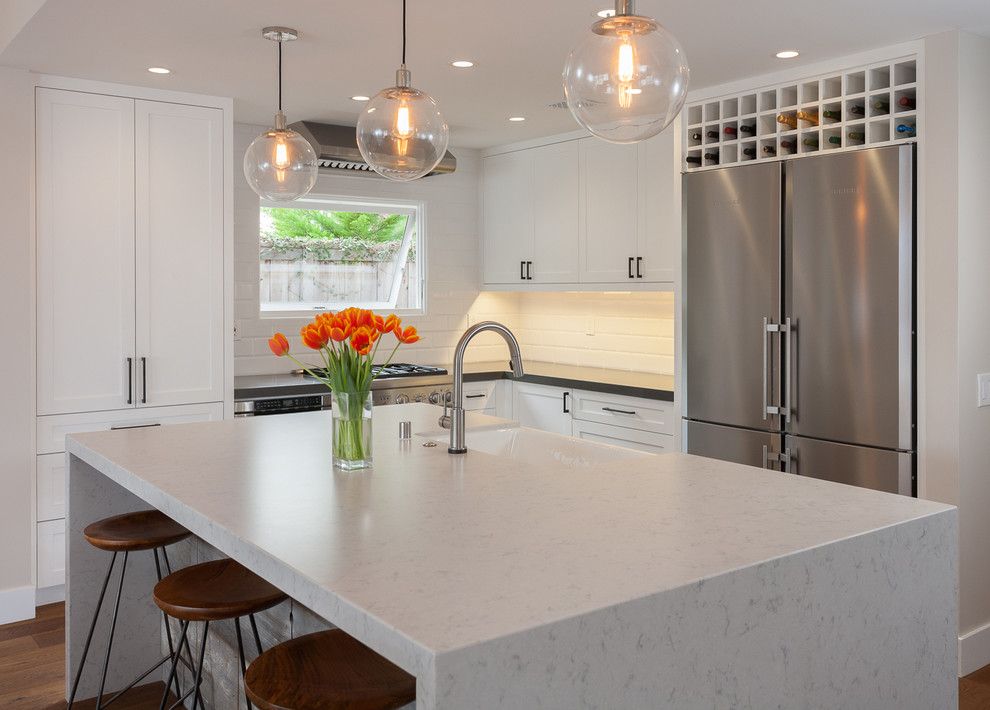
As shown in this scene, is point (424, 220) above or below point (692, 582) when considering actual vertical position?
above

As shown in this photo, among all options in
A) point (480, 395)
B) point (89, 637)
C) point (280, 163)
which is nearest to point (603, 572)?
point (280, 163)

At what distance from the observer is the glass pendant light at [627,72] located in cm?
170

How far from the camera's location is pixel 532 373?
18.8 ft

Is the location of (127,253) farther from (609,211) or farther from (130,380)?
(609,211)

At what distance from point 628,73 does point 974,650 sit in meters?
3.00

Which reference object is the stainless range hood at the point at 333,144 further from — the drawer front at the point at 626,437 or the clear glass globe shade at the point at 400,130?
the clear glass globe shade at the point at 400,130

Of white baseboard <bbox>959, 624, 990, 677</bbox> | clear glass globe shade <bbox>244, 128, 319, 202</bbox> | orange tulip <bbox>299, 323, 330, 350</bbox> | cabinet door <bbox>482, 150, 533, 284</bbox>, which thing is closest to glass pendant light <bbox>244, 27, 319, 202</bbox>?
clear glass globe shade <bbox>244, 128, 319, 202</bbox>

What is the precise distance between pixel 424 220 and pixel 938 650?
459 cm

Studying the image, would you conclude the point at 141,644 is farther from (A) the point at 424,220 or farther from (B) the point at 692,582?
(A) the point at 424,220

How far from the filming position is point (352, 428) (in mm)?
2543

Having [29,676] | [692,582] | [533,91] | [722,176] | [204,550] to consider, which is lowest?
[29,676]

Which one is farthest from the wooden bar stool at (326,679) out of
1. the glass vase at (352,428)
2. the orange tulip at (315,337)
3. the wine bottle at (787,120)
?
the wine bottle at (787,120)

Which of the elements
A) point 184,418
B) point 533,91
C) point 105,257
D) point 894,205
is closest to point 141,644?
point 184,418

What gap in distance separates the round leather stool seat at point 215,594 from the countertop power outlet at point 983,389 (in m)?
2.72
